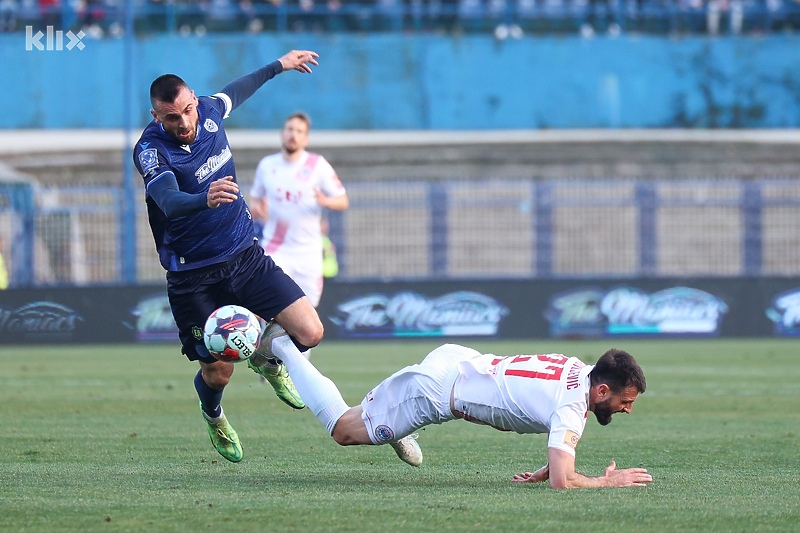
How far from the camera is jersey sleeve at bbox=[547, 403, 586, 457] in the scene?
5867mm

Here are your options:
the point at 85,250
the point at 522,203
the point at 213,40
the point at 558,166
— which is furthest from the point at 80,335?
the point at 558,166

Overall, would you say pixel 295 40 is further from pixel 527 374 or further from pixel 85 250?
pixel 527 374

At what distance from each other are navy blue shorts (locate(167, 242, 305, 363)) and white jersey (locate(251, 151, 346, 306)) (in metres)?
4.56

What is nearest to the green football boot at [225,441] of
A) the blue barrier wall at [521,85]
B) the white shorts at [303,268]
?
the white shorts at [303,268]

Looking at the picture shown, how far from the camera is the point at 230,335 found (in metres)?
6.56

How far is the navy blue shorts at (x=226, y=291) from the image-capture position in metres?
7.17

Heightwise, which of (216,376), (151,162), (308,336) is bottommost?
(216,376)

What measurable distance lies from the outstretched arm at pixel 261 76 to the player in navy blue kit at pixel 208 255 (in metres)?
0.19

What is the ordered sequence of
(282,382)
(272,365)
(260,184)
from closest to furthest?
(272,365), (282,382), (260,184)

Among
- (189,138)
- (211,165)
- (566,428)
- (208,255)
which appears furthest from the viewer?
(208,255)

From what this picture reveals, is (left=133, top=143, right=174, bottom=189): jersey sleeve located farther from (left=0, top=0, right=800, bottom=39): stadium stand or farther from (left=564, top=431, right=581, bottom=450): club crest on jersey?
(left=0, top=0, right=800, bottom=39): stadium stand

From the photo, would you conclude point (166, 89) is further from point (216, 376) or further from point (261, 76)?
point (216, 376)

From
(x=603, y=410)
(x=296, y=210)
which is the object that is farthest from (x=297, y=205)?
(x=603, y=410)

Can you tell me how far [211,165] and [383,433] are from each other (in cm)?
183
